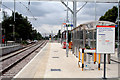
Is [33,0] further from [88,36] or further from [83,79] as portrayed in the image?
[83,79]

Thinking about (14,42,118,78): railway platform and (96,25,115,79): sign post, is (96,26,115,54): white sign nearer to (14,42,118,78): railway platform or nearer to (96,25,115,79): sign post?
(96,25,115,79): sign post

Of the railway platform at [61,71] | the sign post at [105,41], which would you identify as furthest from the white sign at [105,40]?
the railway platform at [61,71]

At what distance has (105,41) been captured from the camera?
8.14m

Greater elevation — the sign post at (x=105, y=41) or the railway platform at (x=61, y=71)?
the sign post at (x=105, y=41)

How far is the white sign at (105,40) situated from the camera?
810 centimetres

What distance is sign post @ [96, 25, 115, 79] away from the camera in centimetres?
809

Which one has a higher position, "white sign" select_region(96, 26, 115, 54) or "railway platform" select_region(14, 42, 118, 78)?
"white sign" select_region(96, 26, 115, 54)

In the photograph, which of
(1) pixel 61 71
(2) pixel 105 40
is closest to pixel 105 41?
(2) pixel 105 40

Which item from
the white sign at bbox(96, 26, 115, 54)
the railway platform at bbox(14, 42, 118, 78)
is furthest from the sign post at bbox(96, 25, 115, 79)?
the railway platform at bbox(14, 42, 118, 78)

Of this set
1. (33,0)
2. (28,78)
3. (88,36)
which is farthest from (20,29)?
(28,78)

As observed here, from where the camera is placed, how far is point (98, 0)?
25250mm

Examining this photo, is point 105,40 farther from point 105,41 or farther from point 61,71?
point 61,71

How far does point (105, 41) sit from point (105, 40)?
0.16 ft

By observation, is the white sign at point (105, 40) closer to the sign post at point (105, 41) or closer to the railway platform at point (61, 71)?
the sign post at point (105, 41)
